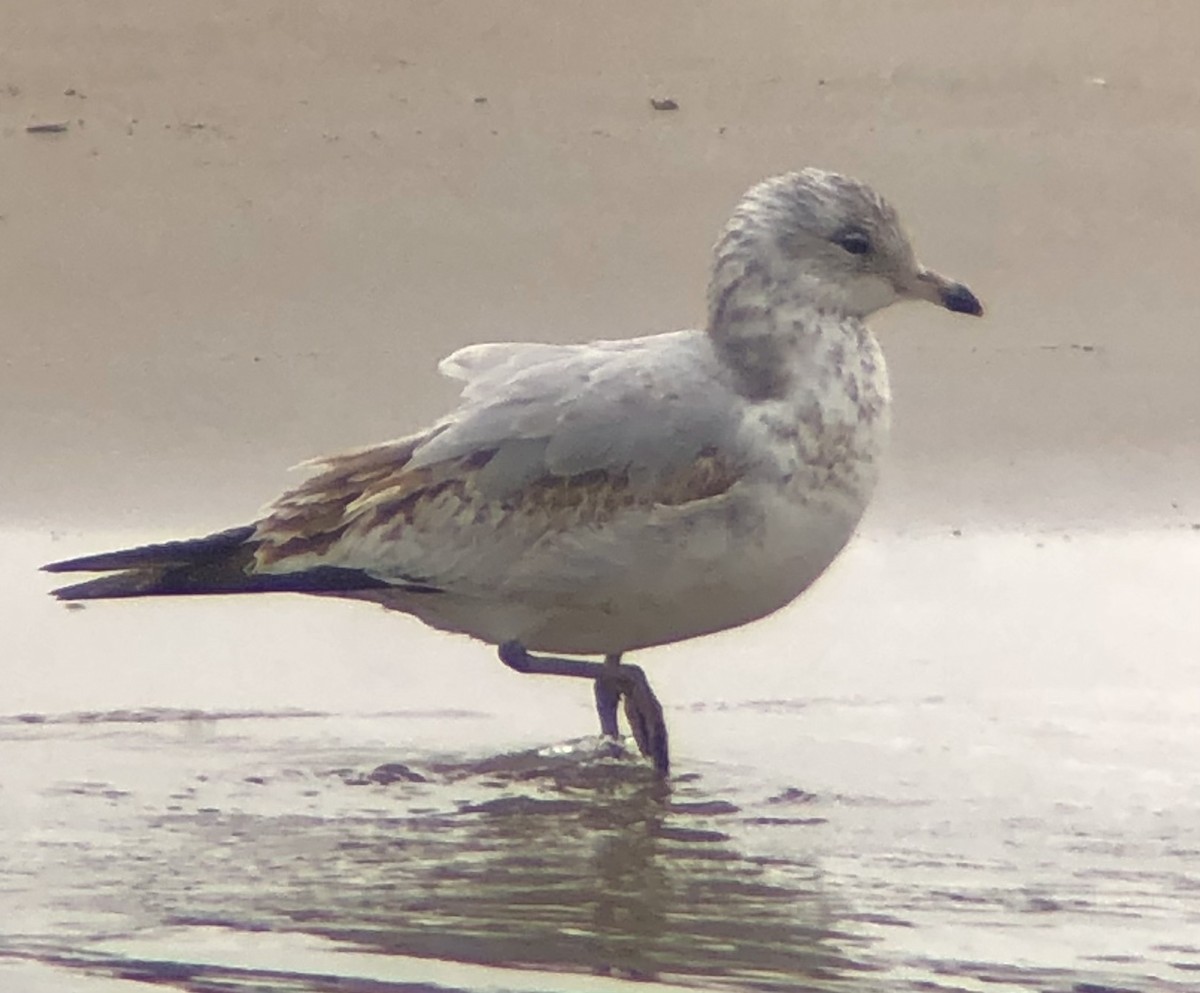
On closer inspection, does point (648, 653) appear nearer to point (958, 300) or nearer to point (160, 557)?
point (958, 300)

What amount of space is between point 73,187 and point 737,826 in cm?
508

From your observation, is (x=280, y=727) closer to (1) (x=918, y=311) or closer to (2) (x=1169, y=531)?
(2) (x=1169, y=531)

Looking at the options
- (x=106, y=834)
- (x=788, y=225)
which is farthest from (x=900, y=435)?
(x=106, y=834)

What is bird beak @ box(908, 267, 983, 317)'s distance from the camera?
17.3 feet

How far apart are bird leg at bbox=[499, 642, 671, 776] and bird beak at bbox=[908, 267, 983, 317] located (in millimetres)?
969

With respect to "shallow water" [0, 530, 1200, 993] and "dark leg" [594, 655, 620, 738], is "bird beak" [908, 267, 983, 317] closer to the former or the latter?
"shallow water" [0, 530, 1200, 993]

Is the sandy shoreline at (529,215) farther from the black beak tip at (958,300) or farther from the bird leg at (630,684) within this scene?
the bird leg at (630,684)

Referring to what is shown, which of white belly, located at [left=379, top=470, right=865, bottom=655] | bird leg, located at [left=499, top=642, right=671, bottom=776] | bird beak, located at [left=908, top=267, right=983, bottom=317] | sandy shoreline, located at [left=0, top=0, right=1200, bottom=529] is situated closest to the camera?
white belly, located at [left=379, top=470, right=865, bottom=655]

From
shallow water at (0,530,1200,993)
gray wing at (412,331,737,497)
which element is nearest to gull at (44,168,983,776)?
gray wing at (412,331,737,497)

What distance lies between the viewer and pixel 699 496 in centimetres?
473

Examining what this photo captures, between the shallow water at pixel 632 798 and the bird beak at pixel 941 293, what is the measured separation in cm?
86

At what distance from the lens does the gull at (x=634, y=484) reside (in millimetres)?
4746

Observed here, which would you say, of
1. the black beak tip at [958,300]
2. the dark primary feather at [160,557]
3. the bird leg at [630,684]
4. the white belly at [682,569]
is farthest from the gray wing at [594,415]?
the black beak tip at [958,300]

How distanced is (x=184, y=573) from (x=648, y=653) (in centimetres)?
127
